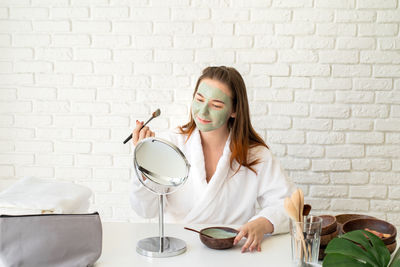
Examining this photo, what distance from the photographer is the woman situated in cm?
175

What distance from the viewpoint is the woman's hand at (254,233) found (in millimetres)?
1324

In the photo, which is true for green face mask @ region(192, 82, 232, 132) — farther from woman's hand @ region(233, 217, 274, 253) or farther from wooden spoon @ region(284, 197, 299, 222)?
wooden spoon @ region(284, 197, 299, 222)

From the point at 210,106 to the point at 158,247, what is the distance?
0.66m

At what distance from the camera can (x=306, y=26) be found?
7.47 feet

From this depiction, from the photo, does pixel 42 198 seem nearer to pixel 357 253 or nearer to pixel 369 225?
pixel 357 253

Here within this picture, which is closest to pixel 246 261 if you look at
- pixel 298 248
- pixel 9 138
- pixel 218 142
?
pixel 298 248

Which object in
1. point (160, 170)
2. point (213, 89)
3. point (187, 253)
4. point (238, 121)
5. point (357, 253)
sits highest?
point (213, 89)

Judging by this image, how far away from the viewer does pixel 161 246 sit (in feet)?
4.24

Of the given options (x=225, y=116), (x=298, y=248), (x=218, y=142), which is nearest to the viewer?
(x=298, y=248)

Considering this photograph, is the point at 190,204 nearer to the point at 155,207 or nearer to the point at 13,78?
the point at 155,207

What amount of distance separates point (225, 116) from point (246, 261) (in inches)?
27.1

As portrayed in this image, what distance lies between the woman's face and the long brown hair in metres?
0.07

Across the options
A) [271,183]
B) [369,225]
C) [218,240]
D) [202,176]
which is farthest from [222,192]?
[369,225]

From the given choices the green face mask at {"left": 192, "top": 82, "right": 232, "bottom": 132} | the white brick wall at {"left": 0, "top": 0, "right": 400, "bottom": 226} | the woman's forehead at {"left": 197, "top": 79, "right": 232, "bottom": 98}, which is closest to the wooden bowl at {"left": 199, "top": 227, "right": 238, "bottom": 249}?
the green face mask at {"left": 192, "top": 82, "right": 232, "bottom": 132}
